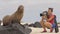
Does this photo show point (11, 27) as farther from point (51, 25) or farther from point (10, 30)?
point (51, 25)

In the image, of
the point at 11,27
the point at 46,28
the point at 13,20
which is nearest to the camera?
the point at 11,27

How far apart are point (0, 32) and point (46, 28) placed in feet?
11.9

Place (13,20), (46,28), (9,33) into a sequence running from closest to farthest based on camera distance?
(9,33), (13,20), (46,28)

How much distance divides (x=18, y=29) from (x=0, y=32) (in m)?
0.54

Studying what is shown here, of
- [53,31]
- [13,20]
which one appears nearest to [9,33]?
[13,20]

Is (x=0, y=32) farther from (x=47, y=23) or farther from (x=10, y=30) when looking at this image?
(x=47, y=23)

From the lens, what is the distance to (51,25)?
9.65 m

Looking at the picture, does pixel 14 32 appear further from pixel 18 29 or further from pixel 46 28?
→ pixel 46 28

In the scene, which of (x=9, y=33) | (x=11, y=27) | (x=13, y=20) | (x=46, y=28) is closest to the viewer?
(x=9, y=33)

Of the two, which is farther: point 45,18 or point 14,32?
point 45,18

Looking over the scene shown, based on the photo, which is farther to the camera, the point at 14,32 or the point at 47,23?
the point at 47,23

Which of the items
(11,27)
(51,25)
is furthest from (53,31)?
(11,27)

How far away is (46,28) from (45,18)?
1.07m

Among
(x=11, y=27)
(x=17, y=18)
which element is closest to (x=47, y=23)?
(x=17, y=18)
